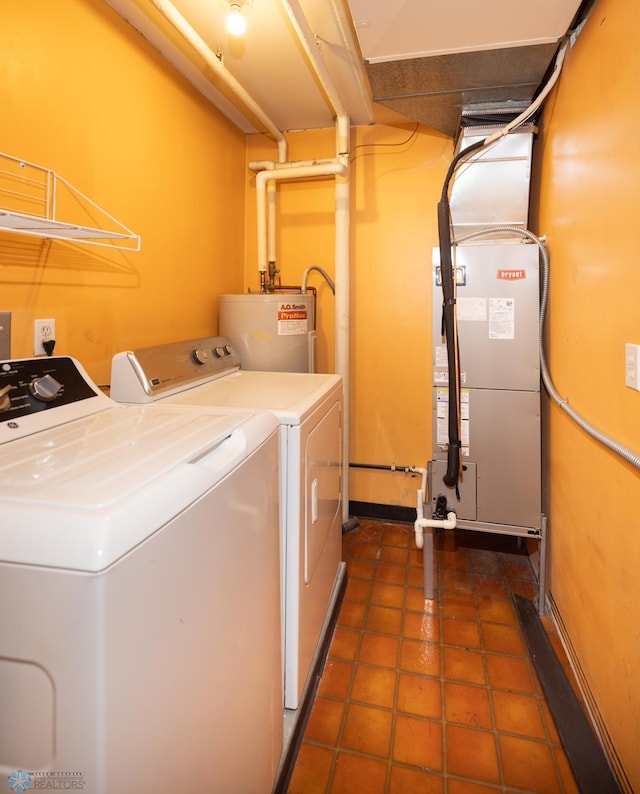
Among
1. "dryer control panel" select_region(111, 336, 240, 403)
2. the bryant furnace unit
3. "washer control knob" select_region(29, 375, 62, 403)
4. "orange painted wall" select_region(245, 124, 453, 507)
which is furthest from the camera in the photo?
"orange painted wall" select_region(245, 124, 453, 507)

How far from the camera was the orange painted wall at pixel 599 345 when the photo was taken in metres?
1.21

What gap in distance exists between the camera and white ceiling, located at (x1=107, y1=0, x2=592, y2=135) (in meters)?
1.57

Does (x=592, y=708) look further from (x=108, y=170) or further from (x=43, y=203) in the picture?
(x=108, y=170)

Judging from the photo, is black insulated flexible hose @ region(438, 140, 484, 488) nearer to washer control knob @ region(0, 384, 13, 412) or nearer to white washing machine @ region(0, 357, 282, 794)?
white washing machine @ region(0, 357, 282, 794)

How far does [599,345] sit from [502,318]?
604mm

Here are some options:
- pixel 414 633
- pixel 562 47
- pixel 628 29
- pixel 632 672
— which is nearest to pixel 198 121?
pixel 562 47

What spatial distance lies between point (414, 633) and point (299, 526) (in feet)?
3.12

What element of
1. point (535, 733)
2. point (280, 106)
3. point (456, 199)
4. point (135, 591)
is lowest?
point (535, 733)

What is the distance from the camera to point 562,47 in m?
1.75

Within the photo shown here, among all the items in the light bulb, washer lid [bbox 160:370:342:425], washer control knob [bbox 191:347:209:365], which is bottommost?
washer lid [bbox 160:370:342:425]

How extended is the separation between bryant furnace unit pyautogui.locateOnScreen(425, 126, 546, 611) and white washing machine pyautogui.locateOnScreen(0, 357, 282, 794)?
4.17ft

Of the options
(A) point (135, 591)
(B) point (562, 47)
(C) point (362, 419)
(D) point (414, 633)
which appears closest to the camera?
(A) point (135, 591)

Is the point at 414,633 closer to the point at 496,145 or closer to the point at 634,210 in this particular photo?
the point at 634,210

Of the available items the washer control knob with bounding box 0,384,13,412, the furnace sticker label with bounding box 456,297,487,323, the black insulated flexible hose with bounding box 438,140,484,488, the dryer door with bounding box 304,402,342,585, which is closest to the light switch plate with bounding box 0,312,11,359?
the washer control knob with bounding box 0,384,13,412
